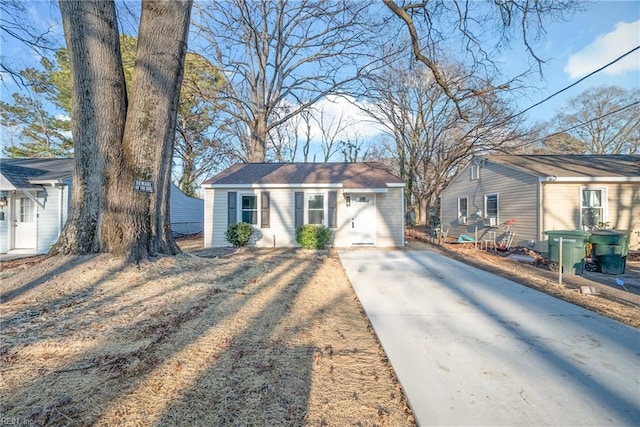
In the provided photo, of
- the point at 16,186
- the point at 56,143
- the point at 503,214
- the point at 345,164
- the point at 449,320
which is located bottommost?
the point at 449,320

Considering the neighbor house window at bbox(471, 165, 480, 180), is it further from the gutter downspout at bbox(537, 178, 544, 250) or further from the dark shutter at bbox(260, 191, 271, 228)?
the dark shutter at bbox(260, 191, 271, 228)

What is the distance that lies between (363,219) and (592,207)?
819cm

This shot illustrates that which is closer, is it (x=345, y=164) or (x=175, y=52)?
(x=175, y=52)

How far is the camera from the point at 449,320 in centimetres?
343

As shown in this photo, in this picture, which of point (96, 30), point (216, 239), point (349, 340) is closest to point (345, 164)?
point (216, 239)

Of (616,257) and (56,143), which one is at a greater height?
(56,143)

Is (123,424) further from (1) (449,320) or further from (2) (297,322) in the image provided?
(1) (449,320)

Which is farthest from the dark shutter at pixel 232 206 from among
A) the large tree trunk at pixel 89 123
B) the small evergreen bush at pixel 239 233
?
the large tree trunk at pixel 89 123

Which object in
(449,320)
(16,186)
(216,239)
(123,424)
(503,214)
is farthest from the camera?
(503,214)

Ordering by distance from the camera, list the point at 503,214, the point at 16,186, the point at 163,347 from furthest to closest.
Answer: the point at 503,214
the point at 16,186
the point at 163,347

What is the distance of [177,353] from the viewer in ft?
8.09

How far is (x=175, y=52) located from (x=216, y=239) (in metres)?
6.76

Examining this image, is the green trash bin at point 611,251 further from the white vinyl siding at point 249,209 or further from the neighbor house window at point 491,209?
the white vinyl siding at point 249,209

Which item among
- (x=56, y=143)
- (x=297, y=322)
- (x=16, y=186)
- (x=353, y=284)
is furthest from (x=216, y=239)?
(x=56, y=143)
